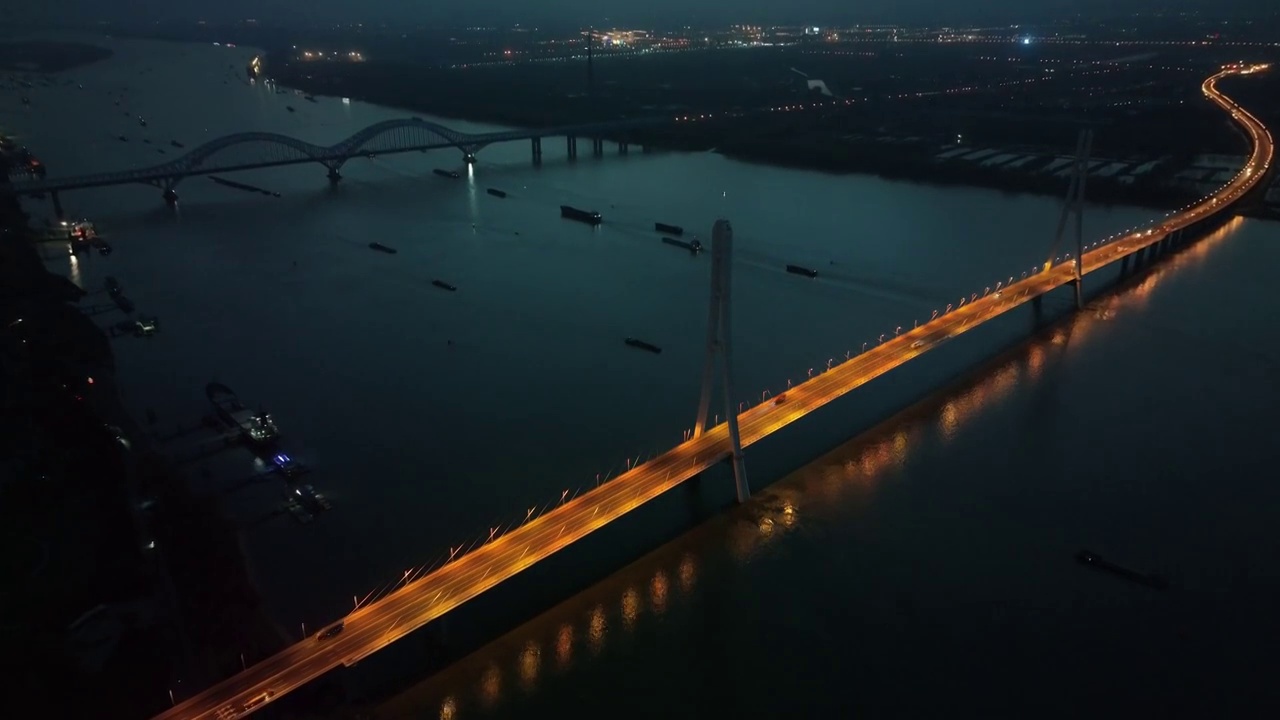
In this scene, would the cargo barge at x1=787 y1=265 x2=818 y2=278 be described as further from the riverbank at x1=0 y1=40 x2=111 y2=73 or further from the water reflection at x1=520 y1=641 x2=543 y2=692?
the riverbank at x1=0 y1=40 x2=111 y2=73

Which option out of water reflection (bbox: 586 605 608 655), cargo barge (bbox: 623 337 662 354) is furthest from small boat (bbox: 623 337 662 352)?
water reflection (bbox: 586 605 608 655)

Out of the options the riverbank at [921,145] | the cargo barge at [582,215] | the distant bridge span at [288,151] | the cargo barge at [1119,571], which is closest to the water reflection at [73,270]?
the distant bridge span at [288,151]

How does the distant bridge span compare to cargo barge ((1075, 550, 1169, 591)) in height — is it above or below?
above

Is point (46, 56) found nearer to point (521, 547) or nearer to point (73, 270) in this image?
point (73, 270)

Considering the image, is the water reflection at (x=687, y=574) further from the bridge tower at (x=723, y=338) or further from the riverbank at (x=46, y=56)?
the riverbank at (x=46, y=56)

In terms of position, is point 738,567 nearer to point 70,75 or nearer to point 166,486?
point 166,486

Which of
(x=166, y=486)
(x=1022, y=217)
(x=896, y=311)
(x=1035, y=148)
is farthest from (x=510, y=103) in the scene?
(x=166, y=486)
